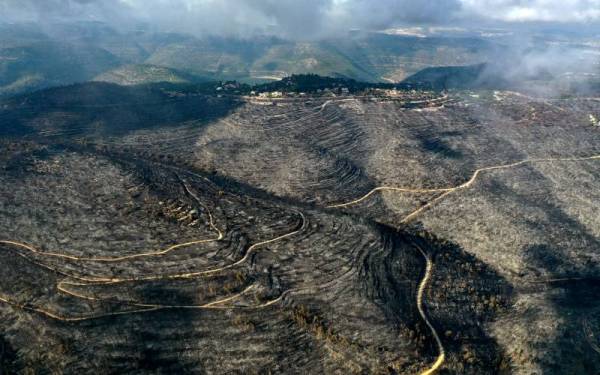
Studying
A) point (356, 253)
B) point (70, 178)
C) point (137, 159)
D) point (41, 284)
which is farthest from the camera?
point (137, 159)

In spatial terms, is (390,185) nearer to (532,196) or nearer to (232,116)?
(532,196)

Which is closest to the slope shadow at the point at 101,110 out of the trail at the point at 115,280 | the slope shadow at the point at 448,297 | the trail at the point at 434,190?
the trail at the point at 434,190

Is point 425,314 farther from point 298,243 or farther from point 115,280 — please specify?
point 115,280

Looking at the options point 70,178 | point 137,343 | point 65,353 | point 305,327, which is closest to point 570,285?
point 305,327

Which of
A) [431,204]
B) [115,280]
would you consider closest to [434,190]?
[431,204]

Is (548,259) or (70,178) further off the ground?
(70,178)

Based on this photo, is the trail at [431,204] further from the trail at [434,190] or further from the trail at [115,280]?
the trail at [115,280]

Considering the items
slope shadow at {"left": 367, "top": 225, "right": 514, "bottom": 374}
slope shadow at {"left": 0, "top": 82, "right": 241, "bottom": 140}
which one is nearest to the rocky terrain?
slope shadow at {"left": 367, "top": 225, "right": 514, "bottom": 374}

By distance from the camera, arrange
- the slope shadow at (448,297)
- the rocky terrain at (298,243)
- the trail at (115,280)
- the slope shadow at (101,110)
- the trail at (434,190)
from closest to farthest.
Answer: the rocky terrain at (298,243)
the slope shadow at (448,297)
the trail at (115,280)
the trail at (434,190)
the slope shadow at (101,110)
